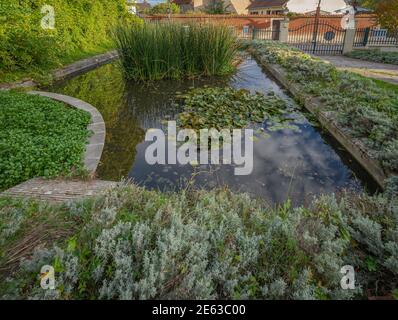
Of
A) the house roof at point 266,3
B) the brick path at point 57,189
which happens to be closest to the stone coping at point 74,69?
the brick path at point 57,189

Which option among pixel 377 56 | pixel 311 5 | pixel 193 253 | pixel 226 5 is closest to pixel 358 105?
pixel 193 253

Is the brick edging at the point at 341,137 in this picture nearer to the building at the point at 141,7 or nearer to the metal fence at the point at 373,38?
the metal fence at the point at 373,38

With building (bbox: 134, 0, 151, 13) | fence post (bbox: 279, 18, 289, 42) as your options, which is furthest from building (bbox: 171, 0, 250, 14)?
fence post (bbox: 279, 18, 289, 42)

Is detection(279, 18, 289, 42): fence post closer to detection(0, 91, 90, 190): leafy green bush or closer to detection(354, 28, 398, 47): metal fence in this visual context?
detection(354, 28, 398, 47): metal fence

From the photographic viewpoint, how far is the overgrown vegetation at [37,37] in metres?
6.18

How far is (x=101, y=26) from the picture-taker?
12469 millimetres

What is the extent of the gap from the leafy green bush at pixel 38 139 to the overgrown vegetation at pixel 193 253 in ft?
2.93

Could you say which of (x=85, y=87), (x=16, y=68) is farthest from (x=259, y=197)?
(x=16, y=68)

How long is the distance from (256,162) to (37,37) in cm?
657

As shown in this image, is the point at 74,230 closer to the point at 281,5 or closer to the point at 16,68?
the point at 16,68

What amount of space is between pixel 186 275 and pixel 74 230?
824 mm

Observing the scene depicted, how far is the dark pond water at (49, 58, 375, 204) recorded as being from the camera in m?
2.95

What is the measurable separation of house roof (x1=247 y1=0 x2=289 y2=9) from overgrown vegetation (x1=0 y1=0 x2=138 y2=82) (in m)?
27.5
